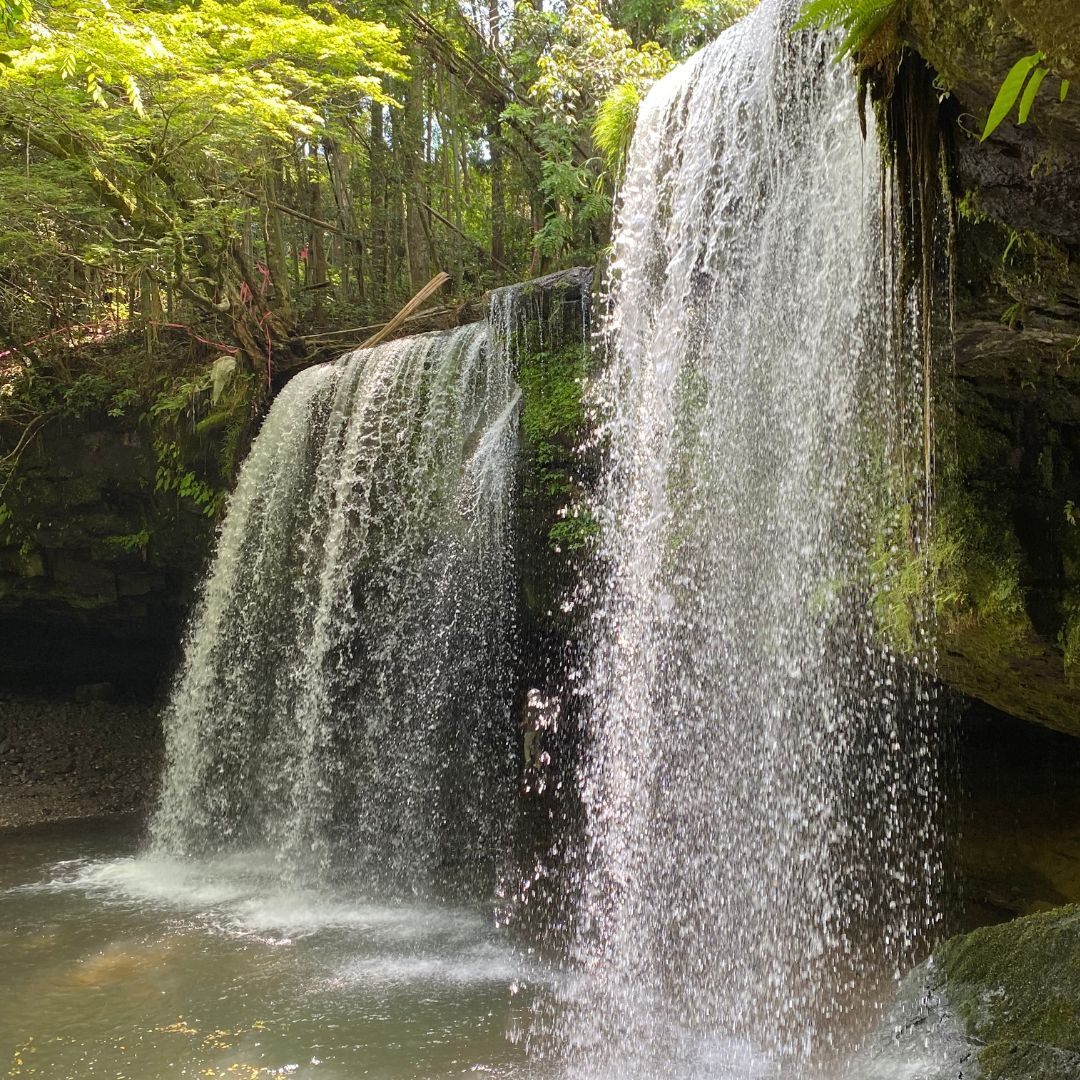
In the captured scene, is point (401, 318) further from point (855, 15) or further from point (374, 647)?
point (855, 15)

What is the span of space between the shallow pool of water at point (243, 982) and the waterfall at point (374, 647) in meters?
0.80

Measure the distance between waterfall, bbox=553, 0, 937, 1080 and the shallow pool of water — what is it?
635mm

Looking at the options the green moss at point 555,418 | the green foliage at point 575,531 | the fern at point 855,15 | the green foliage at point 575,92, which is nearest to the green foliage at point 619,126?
the green moss at point 555,418

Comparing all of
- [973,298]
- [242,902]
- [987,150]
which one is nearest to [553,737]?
[242,902]

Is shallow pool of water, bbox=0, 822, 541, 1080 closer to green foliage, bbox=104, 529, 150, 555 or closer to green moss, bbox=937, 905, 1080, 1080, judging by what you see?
green moss, bbox=937, 905, 1080, 1080

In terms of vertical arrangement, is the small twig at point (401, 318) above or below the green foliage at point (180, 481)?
above

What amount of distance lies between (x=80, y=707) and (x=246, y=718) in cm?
427

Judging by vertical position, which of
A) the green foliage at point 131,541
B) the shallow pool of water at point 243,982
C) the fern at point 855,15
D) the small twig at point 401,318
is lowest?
the shallow pool of water at point 243,982

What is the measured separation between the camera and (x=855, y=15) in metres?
2.59

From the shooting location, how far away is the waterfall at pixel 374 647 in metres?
7.36

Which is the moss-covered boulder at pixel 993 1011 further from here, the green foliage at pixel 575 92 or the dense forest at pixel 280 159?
the green foliage at pixel 575 92

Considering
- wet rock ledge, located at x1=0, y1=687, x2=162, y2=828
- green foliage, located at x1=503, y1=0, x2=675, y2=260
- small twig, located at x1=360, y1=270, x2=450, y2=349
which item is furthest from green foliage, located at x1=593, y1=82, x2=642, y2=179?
wet rock ledge, located at x1=0, y1=687, x2=162, y2=828

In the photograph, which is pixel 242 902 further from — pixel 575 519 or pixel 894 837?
pixel 894 837

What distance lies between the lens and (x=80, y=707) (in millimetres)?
11586
